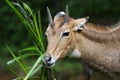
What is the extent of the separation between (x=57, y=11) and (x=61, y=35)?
337 inches

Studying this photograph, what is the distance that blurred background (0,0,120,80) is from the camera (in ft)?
55.2

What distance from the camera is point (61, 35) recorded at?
9.52 m

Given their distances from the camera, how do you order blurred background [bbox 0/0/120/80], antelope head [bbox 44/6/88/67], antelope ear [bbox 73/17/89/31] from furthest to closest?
1. blurred background [bbox 0/0/120/80]
2. antelope ear [bbox 73/17/89/31]
3. antelope head [bbox 44/6/88/67]

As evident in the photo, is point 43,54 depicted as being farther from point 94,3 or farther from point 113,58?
point 94,3

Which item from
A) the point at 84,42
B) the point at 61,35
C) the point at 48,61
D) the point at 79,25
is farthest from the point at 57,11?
the point at 48,61

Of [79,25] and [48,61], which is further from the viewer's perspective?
[79,25]

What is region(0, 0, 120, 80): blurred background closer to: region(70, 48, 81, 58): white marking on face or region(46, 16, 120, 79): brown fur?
region(46, 16, 120, 79): brown fur

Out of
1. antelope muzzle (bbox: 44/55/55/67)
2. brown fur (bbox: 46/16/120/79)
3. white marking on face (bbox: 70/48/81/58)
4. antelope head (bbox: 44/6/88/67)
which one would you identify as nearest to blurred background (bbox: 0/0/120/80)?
brown fur (bbox: 46/16/120/79)

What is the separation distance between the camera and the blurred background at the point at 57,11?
16.8 m

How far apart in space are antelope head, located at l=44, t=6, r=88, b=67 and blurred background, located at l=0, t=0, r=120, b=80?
609 cm

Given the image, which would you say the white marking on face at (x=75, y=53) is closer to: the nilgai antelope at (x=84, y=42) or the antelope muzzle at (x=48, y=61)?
the nilgai antelope at (x=84, y=42)

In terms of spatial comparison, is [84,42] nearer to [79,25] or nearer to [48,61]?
[79,25]

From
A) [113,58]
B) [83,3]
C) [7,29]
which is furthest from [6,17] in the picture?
[113,58]

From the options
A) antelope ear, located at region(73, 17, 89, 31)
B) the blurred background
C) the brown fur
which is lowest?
the blurred background
